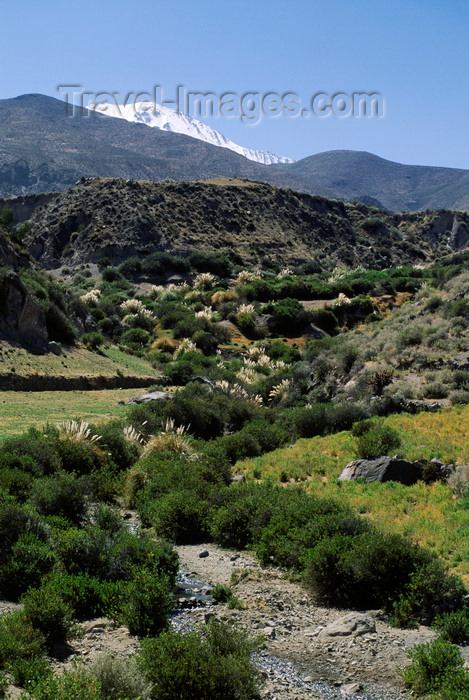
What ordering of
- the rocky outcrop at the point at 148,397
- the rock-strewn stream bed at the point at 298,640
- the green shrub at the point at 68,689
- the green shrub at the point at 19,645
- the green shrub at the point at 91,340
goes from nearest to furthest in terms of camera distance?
1. the green shrub at the point at 68,689
2. the green shrub at the point at 19,645
3. the rock-strewn stream bed at the point at 298,640
4. the rocky outcrop at the point at 148,397
5. the green shrub at the point at 91,340

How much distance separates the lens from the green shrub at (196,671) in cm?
682

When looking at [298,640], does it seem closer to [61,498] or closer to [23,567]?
[23,567]

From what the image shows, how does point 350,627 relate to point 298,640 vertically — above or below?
above

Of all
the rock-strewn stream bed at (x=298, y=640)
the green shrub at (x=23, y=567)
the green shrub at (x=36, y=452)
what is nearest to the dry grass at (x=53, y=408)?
the green shrub at (x=36, y=452)

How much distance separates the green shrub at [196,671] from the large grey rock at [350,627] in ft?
5.88

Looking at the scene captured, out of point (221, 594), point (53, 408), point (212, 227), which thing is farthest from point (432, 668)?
point (212, 227)

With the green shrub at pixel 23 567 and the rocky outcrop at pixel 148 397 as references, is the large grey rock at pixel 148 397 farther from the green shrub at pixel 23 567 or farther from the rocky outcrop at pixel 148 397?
the green shrub at pixel 23 567

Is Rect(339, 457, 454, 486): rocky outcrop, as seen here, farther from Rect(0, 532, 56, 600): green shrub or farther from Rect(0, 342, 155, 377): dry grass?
Rect(0, 342, 155, 377): dry grass

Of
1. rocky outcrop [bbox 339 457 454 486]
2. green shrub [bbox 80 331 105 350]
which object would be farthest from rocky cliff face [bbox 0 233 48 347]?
rocky outcrop [bbox 339 457 454 486]

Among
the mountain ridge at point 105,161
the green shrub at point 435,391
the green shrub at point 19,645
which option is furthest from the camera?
the mountain ridge at point 105,161

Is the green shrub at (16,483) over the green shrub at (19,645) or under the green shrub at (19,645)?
under

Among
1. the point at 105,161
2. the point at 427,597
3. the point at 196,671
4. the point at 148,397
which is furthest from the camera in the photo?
the point at 105,161

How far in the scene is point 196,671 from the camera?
6980 mm

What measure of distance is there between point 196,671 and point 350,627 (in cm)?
273
